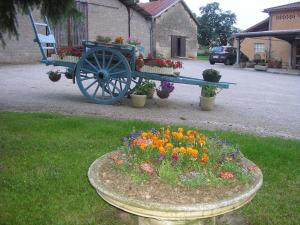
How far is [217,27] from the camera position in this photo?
55656 mm

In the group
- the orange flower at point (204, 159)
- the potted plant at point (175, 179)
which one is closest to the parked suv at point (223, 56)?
the potted plant at point (175, 179)

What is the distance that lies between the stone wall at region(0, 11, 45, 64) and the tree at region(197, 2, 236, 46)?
119 feet

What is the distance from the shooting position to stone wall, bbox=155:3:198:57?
33.5m

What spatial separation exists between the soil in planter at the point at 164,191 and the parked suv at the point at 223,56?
28713mm

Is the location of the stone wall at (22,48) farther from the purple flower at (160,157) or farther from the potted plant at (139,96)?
the purple flower at (160,157)

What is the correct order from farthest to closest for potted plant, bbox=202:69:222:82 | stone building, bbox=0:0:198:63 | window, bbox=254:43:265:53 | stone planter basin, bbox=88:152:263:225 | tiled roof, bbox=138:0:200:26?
tiled roof, bbox=138:0:200:26
window, bbox=254:43:265:53
stone building, bbox=0:0:198:63
potted plant, bbox=202:69:222:82
stone planter basin, bbox=88:152:263:225

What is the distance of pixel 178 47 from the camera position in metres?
37.4

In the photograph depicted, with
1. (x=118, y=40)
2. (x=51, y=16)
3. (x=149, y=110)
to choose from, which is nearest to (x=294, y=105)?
(x=149, y=110)

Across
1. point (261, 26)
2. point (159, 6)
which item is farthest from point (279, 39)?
point (159, 6)

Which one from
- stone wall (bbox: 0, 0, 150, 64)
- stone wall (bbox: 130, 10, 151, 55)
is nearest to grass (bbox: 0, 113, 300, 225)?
stone wall (bbox: 0, 0, 150, 64)

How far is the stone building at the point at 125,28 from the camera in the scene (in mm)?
21500

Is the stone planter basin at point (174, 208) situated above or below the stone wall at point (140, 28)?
below

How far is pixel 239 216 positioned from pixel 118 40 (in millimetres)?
6247

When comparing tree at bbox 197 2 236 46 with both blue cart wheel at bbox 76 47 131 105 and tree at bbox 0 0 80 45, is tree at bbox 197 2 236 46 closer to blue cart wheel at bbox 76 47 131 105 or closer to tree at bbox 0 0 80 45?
blue cart wheel at bbox 76 47 131 105
